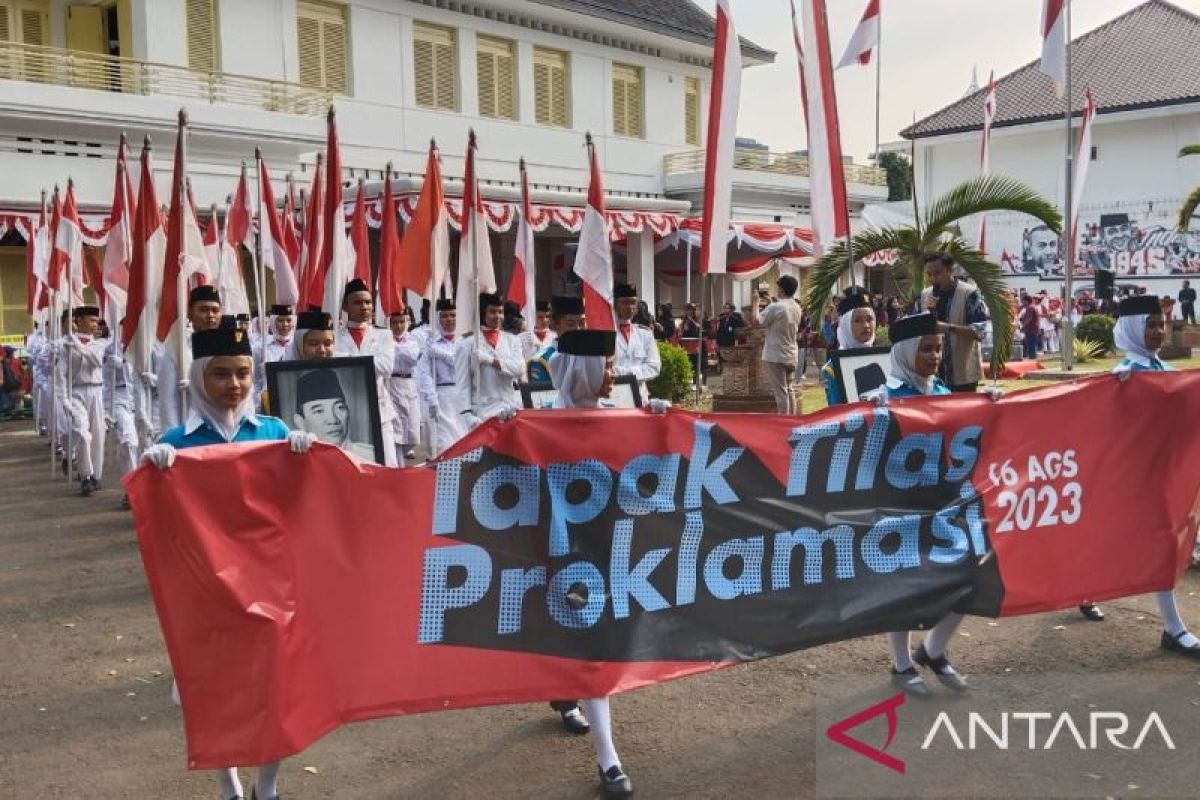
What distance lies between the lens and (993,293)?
35.6 ft

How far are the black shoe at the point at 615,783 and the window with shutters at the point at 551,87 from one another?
25.8 m

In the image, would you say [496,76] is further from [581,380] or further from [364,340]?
[581,380]

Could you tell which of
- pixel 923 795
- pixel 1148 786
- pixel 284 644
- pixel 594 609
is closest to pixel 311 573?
pixel 284 644

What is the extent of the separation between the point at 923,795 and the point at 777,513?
1276 millimetres

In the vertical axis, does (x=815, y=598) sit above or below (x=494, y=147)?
below

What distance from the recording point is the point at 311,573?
421 cm

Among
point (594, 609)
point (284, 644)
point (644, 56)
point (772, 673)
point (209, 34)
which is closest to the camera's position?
point (284, 644)

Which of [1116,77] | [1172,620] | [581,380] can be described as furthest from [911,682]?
[1116,77]

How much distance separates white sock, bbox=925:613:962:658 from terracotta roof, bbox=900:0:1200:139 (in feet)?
129

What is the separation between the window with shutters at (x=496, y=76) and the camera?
27.8 m

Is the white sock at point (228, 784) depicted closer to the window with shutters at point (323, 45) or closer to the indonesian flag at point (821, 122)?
the indonesian flag at point (821, 122)

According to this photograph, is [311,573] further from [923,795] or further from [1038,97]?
[1038,97]

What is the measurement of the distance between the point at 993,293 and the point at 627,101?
21.7m

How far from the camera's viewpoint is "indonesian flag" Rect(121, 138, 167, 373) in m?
8.18
